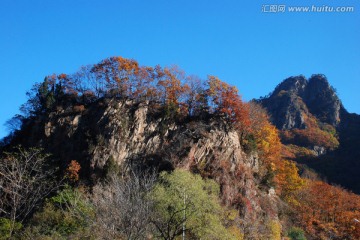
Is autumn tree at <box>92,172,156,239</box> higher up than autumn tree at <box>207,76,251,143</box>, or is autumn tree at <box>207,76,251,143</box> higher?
autumn tree at <box>207,76,251,143</box>

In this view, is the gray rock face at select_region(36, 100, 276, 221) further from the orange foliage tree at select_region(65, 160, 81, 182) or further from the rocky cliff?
the orange foliage tree at select_region(65, 160, 81, 182)

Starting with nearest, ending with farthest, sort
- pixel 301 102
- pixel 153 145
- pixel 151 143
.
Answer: pixel 153 145 → pixel 151 143 → pixel 301 102

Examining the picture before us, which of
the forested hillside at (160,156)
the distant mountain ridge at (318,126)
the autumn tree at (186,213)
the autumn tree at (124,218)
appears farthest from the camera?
the distant mountain ridge at (318,126)

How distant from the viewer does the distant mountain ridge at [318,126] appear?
81438 millimetres

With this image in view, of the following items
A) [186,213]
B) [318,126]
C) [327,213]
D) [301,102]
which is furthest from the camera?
[301,102]

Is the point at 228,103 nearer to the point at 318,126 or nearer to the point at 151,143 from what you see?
the point at 151,143

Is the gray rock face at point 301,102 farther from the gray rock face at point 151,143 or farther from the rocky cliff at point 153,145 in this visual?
the gray rock face at point 151,143

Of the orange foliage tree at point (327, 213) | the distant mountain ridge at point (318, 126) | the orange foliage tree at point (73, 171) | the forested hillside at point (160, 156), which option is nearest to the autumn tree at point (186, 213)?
the forested hillside at point (160, 156)

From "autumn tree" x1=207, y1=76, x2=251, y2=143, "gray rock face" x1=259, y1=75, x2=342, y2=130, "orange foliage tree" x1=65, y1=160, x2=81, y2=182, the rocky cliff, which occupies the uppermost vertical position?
"gray rock face" x1=259, y1=75, x2=342, y2=130

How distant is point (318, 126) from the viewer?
103312mm

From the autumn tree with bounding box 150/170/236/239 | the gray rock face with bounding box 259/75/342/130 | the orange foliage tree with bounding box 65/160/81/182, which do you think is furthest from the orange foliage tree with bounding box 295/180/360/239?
the gray rock face with bounding box 259/75/342/130

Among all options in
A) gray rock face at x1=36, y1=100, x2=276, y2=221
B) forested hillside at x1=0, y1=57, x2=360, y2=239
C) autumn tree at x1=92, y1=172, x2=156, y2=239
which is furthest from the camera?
gray rock face at x1=36, y1=100, x2=276, y2=221

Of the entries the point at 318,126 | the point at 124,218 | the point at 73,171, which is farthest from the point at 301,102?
the point at 124,218

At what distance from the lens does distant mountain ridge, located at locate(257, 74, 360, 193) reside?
267 ft
